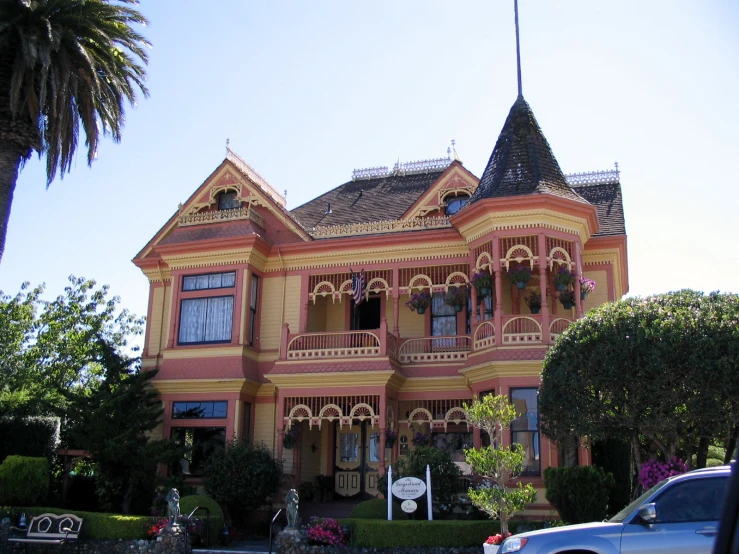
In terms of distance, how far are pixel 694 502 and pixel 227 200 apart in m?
20.3

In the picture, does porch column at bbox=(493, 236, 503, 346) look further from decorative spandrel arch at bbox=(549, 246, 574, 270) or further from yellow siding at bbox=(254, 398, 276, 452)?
yellow siding at bbox=(254, 398, 276, 452)

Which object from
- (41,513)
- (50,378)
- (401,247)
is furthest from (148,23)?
(50,378)

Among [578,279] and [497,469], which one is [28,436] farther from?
[578,279]

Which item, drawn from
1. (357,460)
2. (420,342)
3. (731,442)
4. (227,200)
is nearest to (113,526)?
(357,460)

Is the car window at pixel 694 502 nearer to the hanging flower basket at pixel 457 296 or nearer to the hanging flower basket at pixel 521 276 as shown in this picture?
the hanging flower basket at pixel 521 276

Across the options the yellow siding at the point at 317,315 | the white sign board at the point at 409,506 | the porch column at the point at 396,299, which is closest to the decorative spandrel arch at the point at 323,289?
the yellow siding at the point at 317,315

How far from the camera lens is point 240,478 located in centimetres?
2139

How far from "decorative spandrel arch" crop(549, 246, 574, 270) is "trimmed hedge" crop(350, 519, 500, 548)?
784cm

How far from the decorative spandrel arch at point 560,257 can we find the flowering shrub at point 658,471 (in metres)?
7.79

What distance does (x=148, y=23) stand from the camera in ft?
69.7

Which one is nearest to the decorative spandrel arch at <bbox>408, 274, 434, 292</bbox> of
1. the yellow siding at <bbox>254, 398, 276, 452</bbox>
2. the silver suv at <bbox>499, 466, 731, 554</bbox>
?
the yellow siding at <bbox>254, 398, 276, 452</bbox>

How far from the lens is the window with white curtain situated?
24609 mm

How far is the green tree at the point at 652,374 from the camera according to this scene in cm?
1388

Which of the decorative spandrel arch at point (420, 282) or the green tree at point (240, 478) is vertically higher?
the decorative spandrel arch at point (420, 282)
